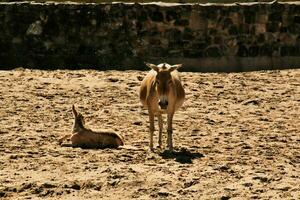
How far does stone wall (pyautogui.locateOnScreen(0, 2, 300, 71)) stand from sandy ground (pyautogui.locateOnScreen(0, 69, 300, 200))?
0.70 m

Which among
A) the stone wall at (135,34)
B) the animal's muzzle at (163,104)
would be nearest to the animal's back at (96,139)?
the animal's muzzle at (163,104)

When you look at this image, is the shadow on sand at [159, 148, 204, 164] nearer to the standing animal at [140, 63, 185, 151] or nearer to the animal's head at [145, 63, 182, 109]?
the standing animal at [140, 63, 185, 151]

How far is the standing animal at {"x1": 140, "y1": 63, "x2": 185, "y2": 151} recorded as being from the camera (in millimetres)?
8922

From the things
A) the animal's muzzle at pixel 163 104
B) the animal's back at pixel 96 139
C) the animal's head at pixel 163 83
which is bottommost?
the animal's back at pixel 96 139

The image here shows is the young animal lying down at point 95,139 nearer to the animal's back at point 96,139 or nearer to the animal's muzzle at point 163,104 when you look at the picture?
the animal's back at point 96,139

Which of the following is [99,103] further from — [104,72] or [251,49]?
[251,49]

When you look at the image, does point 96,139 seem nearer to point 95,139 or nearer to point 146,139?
point 95,139

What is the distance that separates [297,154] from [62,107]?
4512 mm

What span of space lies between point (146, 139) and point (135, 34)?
6383 mm

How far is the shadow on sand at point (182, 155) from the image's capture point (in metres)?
8.77

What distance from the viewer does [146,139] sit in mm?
10156

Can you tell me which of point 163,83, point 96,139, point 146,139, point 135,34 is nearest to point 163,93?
point 163,83

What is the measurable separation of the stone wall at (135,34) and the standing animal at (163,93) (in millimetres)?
6492

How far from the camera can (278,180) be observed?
788 centimetres
